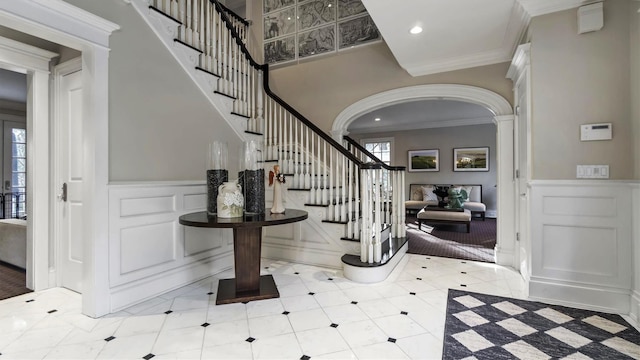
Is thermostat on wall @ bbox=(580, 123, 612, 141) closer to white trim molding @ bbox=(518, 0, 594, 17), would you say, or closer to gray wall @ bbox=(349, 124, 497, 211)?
white trim molding @ bbox=(518, 0, 594, 17)

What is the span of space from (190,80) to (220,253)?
200cm

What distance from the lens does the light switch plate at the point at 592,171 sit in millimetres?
2453

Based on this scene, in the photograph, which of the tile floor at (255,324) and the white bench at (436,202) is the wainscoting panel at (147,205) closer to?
the tile floor at (255,324)

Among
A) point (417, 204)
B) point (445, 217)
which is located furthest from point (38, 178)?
point (417, 204)

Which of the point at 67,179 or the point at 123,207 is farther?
the point at 67,179

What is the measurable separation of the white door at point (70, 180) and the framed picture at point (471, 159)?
902 cm

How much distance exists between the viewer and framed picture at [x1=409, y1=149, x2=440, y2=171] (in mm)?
9258

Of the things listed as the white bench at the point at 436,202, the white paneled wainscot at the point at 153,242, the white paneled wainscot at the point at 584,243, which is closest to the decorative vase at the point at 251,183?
the white paneled wainscot at the point at 153,242

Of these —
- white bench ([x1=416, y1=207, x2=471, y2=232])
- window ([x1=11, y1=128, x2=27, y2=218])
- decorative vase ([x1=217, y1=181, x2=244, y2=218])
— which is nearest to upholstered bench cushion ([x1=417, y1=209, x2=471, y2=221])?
white bench ([x1=416, y1=207, x2=471, y2=232])

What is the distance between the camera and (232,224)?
89.0 inches

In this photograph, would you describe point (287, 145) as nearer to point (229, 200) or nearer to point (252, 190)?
point (252, 190)

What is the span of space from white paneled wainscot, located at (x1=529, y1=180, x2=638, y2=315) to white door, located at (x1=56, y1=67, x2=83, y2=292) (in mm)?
4347

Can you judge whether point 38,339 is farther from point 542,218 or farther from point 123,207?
point 542,218

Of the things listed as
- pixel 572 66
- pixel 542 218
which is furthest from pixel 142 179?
pixel 572 66
